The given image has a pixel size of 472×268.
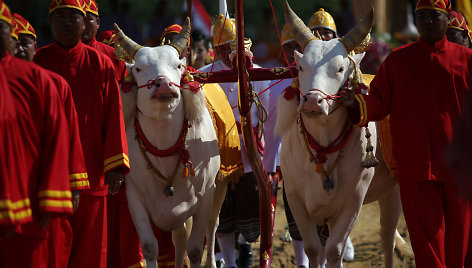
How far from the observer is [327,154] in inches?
293

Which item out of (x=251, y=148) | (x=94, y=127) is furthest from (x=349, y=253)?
(x=94, y=127)

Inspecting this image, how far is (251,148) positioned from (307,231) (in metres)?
A: 0.87

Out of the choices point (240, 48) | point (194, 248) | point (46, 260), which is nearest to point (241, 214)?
point (194, 248)

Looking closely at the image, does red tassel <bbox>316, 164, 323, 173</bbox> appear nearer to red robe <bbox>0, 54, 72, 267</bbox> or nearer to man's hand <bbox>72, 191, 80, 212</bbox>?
man's hand <bbox>72, 191, 80, 212</bbox>

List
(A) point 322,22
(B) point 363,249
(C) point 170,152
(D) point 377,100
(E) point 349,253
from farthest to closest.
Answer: (B) point 363,249, (E) point 349,253, (A) point 322,22, (C) point 170,152, (D) point 377,100

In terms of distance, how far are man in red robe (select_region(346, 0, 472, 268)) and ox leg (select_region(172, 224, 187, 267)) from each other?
221cm


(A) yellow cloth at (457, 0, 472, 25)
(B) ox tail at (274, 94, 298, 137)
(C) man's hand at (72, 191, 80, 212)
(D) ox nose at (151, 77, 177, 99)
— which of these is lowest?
(C) man's hand at (72, 191, 80, 212)

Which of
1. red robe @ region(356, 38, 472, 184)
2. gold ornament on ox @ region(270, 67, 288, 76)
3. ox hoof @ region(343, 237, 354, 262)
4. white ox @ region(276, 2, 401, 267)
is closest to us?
red robe @ region(356, 38, 472, 184)

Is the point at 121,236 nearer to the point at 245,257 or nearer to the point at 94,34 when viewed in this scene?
the point at 94,34

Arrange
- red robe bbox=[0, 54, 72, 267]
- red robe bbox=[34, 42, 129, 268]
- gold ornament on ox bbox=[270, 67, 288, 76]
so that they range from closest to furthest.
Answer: red robe bbox=[0, 54, 72, 267], red robe bbox=[34, 42, 129, 268], gold ornament on ox bbox=[270, 67, 288, 76]

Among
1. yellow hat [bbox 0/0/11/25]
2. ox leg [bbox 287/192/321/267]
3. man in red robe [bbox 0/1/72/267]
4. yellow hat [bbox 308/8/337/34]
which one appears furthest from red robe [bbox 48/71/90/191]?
yellow hat [bbox 308/8/337/34]

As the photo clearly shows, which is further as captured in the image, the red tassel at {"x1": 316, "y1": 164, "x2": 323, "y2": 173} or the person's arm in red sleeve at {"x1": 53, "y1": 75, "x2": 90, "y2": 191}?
the red tassel at {"x1": 316, "y1": 164, "x2": 323, "y2": 173}

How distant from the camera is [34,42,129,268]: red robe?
650cm

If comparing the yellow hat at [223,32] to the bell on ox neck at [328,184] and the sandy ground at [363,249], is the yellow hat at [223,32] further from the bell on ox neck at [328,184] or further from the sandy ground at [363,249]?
the sandy ground at [363,249]
